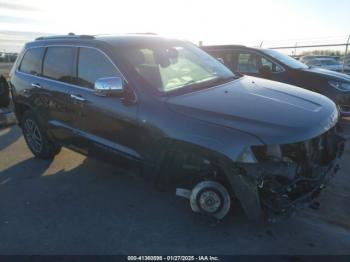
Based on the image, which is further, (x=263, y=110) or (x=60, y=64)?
(x=60, y=64)

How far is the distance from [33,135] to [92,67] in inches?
82.6

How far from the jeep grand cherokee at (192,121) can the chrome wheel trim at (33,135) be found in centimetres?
64

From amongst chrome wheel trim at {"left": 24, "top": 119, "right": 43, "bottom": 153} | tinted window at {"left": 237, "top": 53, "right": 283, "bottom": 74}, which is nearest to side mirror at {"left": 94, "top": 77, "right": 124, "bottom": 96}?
chrome wheel trim at {"left": 24, "top": 119, "right": 43, "bottom": 153}

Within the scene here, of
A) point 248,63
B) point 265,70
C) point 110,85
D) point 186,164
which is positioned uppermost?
point 110,85

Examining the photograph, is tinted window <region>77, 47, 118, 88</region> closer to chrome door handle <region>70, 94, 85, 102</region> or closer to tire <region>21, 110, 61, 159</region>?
chrome door handle <region>70, 94, 85, 102</region>

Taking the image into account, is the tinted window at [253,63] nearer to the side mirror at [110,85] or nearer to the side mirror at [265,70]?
the side mirror at [265,70]

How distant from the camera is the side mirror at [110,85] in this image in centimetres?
363

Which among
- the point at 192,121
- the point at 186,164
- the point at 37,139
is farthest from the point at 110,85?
the point at 37,139

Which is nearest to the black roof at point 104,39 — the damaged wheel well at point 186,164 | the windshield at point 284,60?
the damaged wheel well at point 186,164

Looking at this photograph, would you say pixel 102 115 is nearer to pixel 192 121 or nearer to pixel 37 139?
pixel 192 121

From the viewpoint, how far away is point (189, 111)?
331 centimetres

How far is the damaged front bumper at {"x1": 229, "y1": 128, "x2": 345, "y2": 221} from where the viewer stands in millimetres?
2986

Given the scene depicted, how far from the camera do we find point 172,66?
13.5 feet

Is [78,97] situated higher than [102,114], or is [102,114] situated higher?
[78,97]
